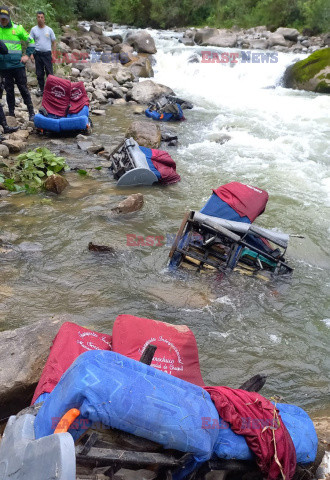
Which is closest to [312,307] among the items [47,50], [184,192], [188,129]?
[184,192]

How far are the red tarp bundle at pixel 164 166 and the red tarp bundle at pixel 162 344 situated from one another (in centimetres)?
432

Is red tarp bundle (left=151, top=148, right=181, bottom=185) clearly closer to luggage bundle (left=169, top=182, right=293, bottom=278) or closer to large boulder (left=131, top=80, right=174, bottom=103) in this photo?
luggage bundle (left=169, top=182, right=293, bottom=278)

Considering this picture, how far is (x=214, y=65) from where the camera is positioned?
54.6 feet

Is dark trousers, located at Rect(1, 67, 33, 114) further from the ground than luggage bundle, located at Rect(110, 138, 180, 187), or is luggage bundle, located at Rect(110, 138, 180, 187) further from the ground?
dark trousers, located at Rect(1, 67, 33, 114)

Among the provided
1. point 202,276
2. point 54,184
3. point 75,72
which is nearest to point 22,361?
point 202,276

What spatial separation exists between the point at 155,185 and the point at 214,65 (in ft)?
36.7

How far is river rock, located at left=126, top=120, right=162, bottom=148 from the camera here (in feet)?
28.8

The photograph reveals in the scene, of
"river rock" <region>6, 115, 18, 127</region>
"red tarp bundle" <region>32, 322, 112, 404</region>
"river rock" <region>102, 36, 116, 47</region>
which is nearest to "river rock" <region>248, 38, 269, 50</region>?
"river rock" <region>102, 36, 116, 47</region>

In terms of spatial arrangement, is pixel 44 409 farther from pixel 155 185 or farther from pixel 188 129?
pixel 188 129

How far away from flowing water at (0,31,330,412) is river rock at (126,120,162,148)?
0.45 meters

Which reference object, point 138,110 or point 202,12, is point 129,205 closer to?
point 138,110

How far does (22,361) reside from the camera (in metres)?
3.04

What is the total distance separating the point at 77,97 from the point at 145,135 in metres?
1.52

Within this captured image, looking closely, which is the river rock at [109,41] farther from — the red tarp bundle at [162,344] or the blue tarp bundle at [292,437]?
the blue tarp bundle at [292,437]
